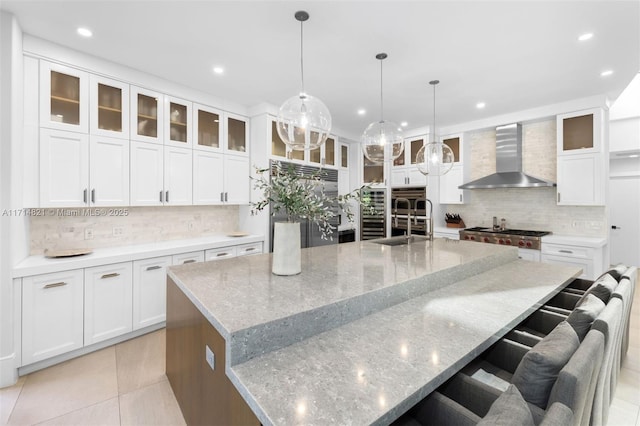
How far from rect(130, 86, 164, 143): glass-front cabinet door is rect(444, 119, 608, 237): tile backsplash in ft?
16.3

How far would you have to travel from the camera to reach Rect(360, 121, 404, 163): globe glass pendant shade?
279cm

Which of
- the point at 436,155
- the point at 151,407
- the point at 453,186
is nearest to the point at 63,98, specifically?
the point at 151,407

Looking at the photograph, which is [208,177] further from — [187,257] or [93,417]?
[93,417]

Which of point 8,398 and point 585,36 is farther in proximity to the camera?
point 585,36

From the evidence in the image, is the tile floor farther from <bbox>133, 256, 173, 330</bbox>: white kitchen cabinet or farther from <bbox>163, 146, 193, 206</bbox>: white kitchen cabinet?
<bbox>163, 146, 193, 206</bbox>: white kitchen cabinet

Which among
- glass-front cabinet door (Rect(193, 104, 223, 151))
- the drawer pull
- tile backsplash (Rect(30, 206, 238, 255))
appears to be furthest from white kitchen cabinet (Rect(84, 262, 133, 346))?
glass-front cabinet door (Rect(193, 104, 223, 151))

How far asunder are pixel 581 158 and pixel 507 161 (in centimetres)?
92

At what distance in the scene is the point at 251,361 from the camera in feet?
3.51

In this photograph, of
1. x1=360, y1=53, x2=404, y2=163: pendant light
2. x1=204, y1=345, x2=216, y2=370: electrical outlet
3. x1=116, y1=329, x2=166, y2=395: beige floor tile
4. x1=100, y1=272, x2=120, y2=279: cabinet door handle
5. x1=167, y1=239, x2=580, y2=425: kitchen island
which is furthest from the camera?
x1=360, y1=53, x2=404, y2=163: pendant light

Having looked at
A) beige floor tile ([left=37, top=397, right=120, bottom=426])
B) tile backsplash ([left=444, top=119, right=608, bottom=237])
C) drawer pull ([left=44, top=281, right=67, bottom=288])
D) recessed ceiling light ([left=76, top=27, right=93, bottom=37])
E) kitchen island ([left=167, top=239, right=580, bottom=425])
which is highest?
recessed ceiling light ([left=76, top=27, right=93, bottom=37])

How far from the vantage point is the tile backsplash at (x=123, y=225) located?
2.82 metres

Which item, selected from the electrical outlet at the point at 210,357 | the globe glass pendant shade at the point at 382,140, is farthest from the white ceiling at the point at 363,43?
the electrical outlet at the point at 210,357

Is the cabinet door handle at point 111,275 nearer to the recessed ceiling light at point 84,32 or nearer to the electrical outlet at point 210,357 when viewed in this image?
the electrical outlet at point 210,357

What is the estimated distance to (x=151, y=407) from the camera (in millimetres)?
1944
